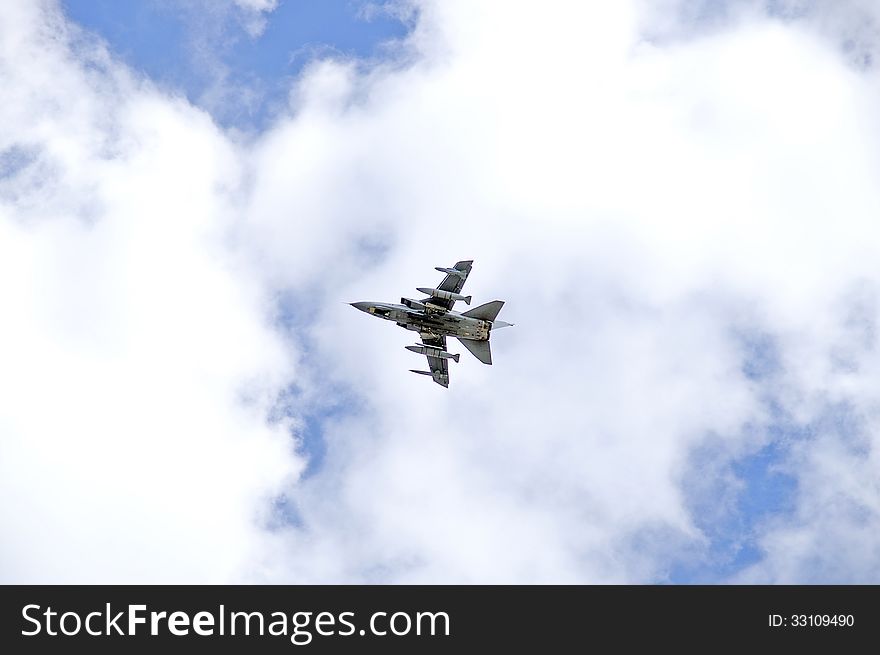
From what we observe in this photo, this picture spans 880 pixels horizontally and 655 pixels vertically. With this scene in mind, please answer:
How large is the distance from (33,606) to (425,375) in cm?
7535

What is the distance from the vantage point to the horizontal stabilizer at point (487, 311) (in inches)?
5758

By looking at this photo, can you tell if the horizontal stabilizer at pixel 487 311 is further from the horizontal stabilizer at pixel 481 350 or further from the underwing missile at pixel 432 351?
the underwing missile at pixel 432 351

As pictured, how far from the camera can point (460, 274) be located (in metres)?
147

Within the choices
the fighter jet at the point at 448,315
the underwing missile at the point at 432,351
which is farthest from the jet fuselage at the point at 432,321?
the underwing missile at the point at 432,351

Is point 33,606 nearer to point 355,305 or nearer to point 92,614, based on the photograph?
point 92,614

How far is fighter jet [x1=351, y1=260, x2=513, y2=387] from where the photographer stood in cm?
14700

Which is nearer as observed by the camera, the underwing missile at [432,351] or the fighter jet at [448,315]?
the fighter jet at [448,315]

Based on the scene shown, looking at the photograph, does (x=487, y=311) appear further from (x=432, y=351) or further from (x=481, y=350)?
(x=432, y=351)

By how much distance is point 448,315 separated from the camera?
149 metres

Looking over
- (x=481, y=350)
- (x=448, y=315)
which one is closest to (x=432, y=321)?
(x=448, y=315)

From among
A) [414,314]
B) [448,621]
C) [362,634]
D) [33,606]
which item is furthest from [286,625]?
[414,314]

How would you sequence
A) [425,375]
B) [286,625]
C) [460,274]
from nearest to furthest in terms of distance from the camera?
[286,625] < [460,274] < [425,375]

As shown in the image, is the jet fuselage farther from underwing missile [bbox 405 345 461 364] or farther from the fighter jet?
underwing missile [bbox 405 345 461 364]

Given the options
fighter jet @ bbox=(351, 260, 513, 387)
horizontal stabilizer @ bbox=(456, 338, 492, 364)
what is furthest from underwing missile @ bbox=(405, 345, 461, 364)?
horizontal stabilizer @ bbox=(456, 338, 492, 364)
